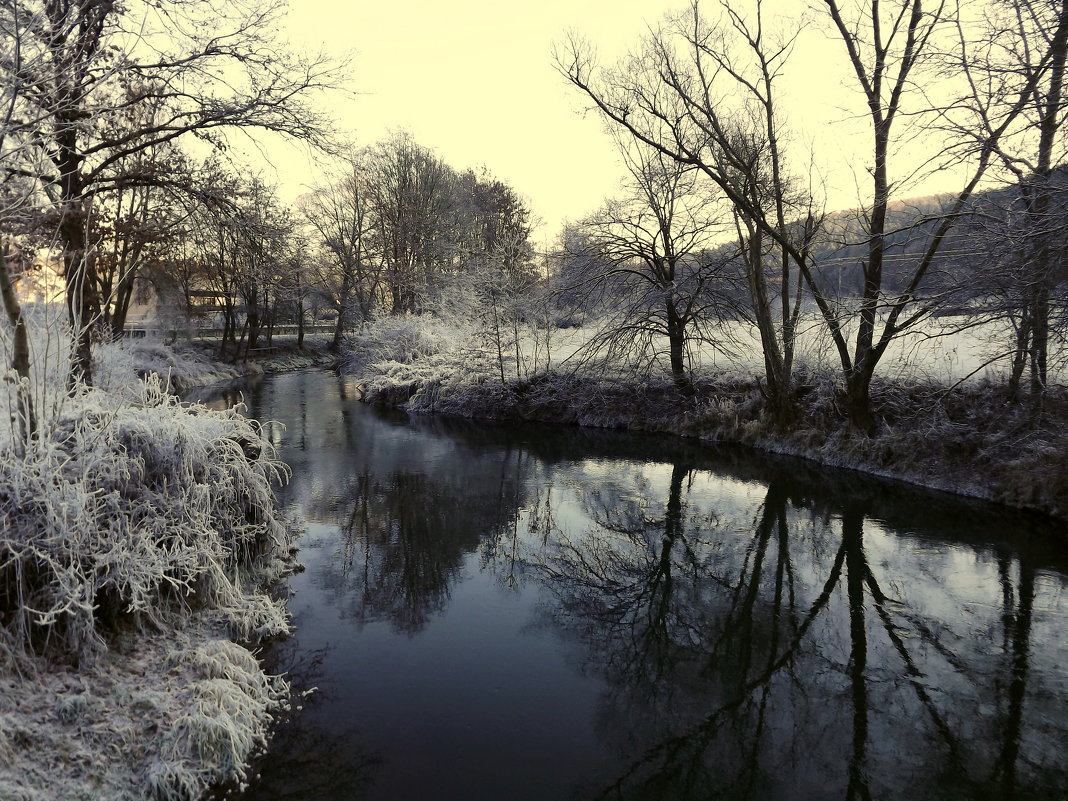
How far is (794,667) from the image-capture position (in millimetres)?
5375

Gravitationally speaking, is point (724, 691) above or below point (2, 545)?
below

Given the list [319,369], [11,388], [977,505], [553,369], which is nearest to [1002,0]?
[977,505]

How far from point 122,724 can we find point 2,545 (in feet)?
4.55

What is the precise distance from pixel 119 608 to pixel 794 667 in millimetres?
5449

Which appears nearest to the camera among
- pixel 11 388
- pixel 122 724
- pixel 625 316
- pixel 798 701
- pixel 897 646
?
pixel 122 724

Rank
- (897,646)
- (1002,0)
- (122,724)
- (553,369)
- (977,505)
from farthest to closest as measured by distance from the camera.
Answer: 1. (553,369)
2. (977,505)
3. (1002,0)
4. (897,646)
5. (122,724)

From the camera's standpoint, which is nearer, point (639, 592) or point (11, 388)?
point (11, 388)

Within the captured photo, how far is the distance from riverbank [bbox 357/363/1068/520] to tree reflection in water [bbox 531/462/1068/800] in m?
2.57

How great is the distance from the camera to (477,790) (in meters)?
3.88

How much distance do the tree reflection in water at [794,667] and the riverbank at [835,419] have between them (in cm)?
257

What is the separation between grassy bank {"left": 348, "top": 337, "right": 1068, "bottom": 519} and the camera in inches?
380

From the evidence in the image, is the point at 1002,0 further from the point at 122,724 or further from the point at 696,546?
the point at 122,724

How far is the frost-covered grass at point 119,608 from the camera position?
3.49 m

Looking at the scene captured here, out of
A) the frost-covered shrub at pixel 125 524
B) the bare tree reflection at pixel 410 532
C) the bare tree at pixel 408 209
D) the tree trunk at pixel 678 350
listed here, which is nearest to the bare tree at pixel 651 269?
the tree trunk at pixel 678 350
